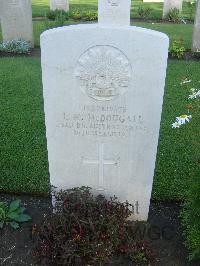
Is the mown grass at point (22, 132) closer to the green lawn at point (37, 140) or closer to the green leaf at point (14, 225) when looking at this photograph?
the green lawn at point (37, 140)

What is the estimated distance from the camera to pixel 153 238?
11.7ft

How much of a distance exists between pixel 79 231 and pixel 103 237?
208 millimetres

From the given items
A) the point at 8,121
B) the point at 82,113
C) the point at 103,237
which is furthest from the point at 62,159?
the point at 8,121

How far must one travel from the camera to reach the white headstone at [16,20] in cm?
929

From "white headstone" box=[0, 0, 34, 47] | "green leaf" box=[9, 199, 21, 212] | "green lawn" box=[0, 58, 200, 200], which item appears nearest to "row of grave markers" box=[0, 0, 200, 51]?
"white headstone" box=[0, 0, 34, 47]

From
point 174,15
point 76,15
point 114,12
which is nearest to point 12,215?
point 114,12

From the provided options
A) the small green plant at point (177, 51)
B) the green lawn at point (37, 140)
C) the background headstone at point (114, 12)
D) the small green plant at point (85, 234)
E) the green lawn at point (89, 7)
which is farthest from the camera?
the green lawn at point (89, 7)

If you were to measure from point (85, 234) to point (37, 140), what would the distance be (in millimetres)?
2417

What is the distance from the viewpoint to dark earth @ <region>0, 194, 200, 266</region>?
333cm

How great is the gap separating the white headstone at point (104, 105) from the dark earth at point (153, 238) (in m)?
0.24

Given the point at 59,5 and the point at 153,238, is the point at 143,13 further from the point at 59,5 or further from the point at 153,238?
the point at 153,238

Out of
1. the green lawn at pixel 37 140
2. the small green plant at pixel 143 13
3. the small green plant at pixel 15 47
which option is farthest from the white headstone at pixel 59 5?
the green lawn at pixel 37 140

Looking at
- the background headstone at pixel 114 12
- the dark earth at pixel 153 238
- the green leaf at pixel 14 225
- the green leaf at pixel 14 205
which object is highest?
the background headstone at pixel 114 12

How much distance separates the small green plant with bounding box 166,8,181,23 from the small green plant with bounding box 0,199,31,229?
36.6 feet
